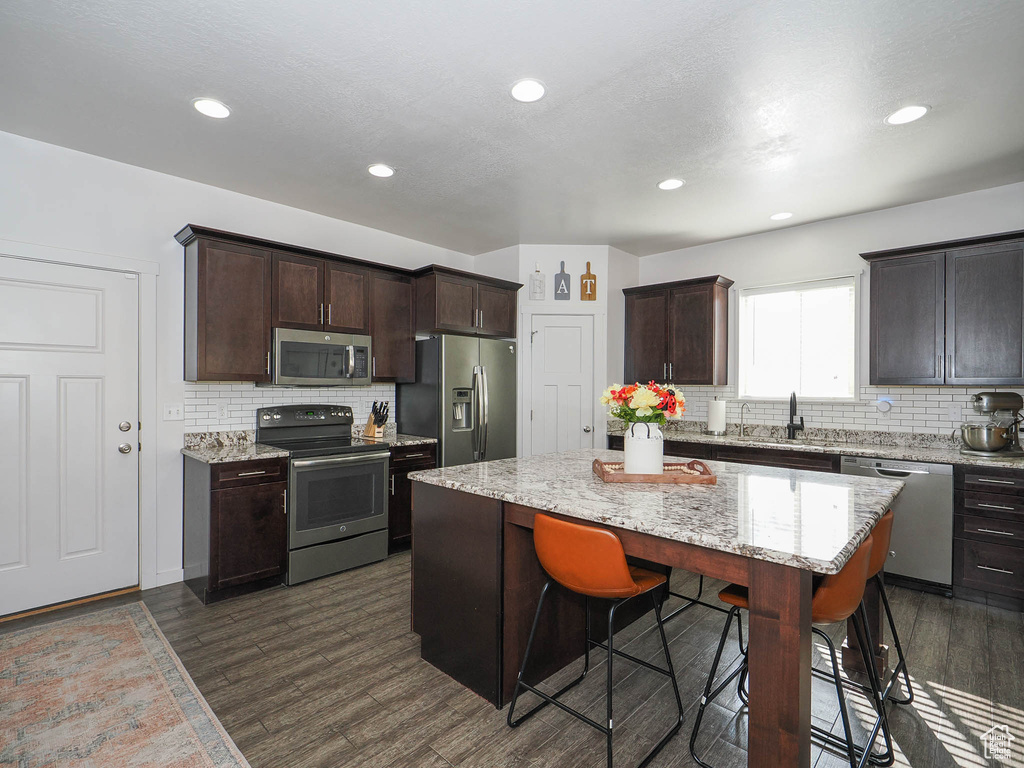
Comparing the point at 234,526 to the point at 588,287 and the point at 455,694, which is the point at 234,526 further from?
the point at 588,287

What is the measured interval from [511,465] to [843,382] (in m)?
3.40

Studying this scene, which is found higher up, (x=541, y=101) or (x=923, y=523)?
(x=541, y=101)

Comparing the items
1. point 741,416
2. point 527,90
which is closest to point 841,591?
point 527,90

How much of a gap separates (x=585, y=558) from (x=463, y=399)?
2.98m

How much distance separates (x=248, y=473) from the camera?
3.36 metres

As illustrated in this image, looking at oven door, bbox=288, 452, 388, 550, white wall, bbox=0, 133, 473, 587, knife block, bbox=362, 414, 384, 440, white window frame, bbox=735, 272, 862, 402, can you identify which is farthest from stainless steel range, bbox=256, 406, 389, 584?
white window frame, bbox=735, 272, 862, 402

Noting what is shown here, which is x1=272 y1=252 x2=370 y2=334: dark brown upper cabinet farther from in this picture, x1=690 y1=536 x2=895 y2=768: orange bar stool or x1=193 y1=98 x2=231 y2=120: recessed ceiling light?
x1=690 y1=536 x2=895 y2=768: orange bar stool

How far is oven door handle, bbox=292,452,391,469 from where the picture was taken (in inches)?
141

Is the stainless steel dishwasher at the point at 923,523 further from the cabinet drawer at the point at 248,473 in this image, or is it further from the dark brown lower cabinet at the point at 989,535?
the cabinet drawer at the point at 248,473

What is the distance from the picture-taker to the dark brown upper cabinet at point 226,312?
3434 millimetres

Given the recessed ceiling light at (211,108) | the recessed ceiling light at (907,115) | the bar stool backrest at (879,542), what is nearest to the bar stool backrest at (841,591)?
the bar stool backrest at (879,542)

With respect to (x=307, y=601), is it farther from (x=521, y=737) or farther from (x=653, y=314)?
(x=653, y=314)

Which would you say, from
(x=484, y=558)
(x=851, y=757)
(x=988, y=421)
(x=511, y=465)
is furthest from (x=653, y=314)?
(x=851, y=757)

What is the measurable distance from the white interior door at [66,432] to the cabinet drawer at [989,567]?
551 centimetres
